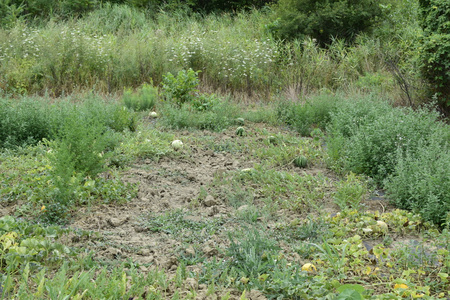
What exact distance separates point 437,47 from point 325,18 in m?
4.67


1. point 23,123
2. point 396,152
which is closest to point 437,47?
point 396,152

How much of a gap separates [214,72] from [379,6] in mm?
5047

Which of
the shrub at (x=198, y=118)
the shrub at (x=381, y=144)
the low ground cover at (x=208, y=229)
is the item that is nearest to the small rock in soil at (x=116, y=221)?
the low ground cover at (x=208, y=229)

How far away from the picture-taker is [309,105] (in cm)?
649

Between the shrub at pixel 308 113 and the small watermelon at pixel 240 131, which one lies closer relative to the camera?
the small watermelon at pixel 240 131

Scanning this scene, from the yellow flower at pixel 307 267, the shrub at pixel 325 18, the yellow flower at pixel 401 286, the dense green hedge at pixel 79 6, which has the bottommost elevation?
the dense green hedge at pixel 79 6

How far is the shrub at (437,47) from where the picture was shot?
5.96 metres

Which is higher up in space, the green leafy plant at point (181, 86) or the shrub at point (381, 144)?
the shrub at point (381, 144)

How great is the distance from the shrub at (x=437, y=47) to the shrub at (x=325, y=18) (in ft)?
13.6

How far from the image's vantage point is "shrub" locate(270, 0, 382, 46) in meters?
10.4

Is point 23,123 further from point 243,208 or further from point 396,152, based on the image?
point 396,152

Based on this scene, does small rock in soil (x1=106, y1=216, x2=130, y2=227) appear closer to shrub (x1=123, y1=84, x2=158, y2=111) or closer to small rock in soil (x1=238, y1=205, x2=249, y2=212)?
small rock in soil (x1=238, y1=205, x2=249, y2=212)

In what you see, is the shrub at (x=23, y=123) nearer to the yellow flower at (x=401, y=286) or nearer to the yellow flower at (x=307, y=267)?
the yellow flower at (x=307, y=267)

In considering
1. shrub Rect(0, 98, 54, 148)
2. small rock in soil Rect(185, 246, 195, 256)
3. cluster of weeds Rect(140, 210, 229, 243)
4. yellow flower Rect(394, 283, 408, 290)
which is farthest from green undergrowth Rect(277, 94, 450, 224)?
shrub Rect(0, 98, 54, 148)
